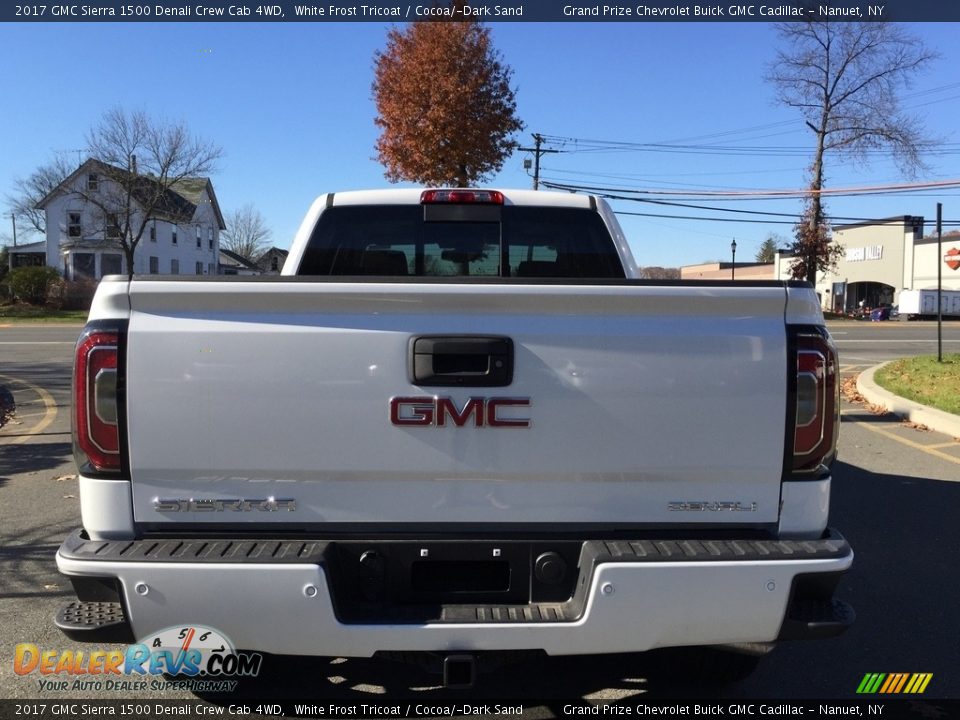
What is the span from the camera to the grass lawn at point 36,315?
33.7 m

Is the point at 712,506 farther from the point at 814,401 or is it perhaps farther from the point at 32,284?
the point at 32,284

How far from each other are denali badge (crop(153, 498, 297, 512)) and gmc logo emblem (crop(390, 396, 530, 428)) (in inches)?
17.9

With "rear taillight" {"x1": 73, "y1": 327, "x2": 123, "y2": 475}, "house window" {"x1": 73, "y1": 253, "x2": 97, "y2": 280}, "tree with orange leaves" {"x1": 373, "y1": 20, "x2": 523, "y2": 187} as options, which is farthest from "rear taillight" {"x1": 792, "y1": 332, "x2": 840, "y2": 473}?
"house window" {"x1": 73, "y1": 253, "x2": 97, "y2": 280}

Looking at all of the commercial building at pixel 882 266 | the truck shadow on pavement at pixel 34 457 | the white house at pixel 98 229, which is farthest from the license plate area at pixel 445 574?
→ the commercial building at pixel 882 266

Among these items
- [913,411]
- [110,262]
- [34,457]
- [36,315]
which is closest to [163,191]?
[110,262]

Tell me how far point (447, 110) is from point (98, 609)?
62.0 ft

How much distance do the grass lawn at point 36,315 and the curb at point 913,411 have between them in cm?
3124

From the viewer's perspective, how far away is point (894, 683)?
335 cm

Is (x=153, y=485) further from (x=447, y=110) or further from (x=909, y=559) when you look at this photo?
(x=447, y=110)

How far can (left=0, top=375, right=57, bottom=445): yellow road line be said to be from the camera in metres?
8.40

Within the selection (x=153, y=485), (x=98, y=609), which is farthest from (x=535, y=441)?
(x=98, y=609)

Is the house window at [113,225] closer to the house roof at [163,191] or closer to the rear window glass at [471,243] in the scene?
the house roof at [163,191]

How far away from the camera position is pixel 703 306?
2438 mm

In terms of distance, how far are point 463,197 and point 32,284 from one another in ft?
143
